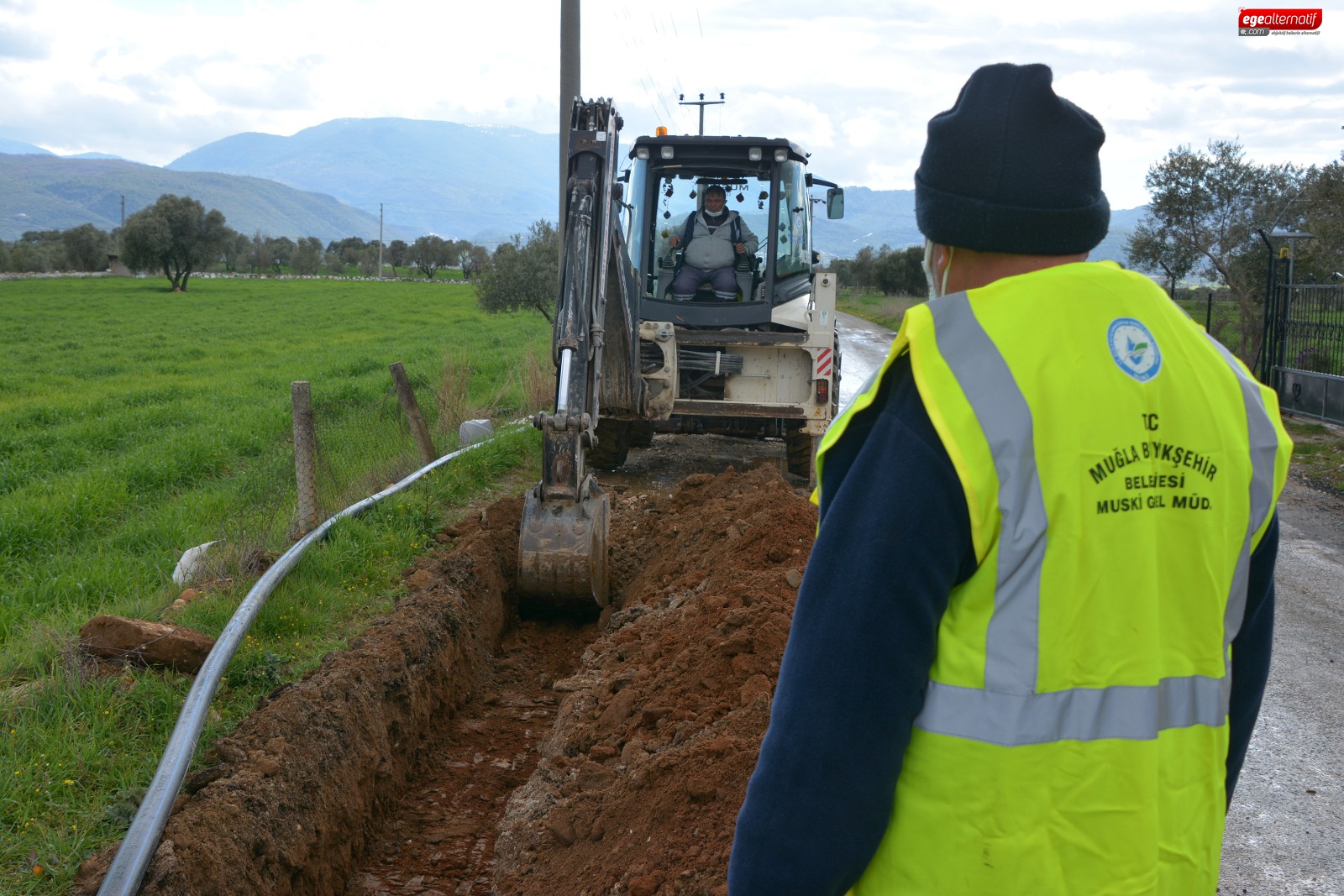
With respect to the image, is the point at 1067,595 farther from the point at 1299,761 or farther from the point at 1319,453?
the point at 1319,453

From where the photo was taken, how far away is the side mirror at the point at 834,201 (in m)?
11.0

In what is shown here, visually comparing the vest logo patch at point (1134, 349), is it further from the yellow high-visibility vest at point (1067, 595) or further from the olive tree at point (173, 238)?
the olive tree at point (173, 238)

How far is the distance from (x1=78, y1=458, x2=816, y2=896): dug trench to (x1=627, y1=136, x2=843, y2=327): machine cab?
12.5 ft

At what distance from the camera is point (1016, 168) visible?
143 centimetres

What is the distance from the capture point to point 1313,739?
15.8 ft

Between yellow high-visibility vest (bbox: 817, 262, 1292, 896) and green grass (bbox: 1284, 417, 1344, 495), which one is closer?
yellow high-visibility vest (bbox: 817, 262, 1292, 896)

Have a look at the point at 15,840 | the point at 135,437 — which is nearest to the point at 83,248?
the point at 135,437

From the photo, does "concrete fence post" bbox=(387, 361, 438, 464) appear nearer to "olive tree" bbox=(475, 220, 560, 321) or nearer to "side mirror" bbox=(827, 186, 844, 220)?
"side mirror" bbox=(827, 186, 844, 220)

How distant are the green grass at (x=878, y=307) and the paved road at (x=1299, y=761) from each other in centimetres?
2248

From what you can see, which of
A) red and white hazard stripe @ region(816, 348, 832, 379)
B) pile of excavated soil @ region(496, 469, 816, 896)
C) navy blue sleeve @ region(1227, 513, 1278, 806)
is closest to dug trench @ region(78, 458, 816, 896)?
pile of excavated soil @ region(496, 469, 816, 896)

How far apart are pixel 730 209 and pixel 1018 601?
32.2 ft

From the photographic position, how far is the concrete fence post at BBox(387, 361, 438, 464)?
31.9 feet

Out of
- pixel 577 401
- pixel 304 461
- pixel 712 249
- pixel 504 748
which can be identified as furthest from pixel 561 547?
pixel 712 249

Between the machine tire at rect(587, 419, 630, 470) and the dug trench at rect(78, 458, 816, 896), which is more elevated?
the machine tire at rect(587, 419, 630, 470)
